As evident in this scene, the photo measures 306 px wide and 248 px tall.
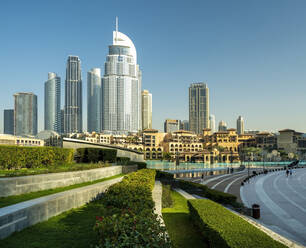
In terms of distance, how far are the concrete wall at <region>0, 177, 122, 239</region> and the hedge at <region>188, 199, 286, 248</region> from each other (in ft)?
19.2

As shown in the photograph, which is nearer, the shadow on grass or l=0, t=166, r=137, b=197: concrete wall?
the shadow on grass

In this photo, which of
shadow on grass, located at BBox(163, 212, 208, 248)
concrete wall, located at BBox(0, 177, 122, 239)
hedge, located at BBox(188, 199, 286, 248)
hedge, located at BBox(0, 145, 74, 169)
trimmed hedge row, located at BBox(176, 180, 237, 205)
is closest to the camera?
hedge, located at BBox(188, 199, 286, 248)

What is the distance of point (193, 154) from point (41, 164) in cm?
14490

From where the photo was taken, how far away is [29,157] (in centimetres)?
2055

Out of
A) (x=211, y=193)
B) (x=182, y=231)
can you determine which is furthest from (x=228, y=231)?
(x=211, y=193)

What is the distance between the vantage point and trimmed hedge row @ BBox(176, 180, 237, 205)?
2289 cm

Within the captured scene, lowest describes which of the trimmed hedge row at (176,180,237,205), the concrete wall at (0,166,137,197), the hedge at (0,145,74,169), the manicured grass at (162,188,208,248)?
the trimmed hedge row at (176,180,237,205)

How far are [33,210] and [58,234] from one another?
4.26 feet

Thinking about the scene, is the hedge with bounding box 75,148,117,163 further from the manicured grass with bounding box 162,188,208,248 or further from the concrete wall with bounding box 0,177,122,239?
the concrete wall with bounding box 0,177,122,239

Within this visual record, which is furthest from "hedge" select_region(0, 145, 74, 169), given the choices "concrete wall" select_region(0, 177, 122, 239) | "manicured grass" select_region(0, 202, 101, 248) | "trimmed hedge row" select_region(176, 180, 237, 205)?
"trimmed hedge row" select_region(176, 180, 237, 205)

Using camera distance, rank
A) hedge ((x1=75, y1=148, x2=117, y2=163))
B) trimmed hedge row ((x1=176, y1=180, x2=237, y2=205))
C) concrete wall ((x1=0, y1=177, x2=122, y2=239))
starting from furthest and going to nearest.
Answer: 1. hedge ((x1=75, y1=148, x2=117, y2=163))
2. trimmed hedge row ((x1=176, y1=180, x2=237, y2=205))
3. concrete wall ((x1=0, y1=177, x2=122, y2=239))

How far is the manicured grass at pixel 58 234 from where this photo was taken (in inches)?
319

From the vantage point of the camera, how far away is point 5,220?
325 inches

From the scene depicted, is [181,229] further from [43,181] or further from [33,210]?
[43,181]
